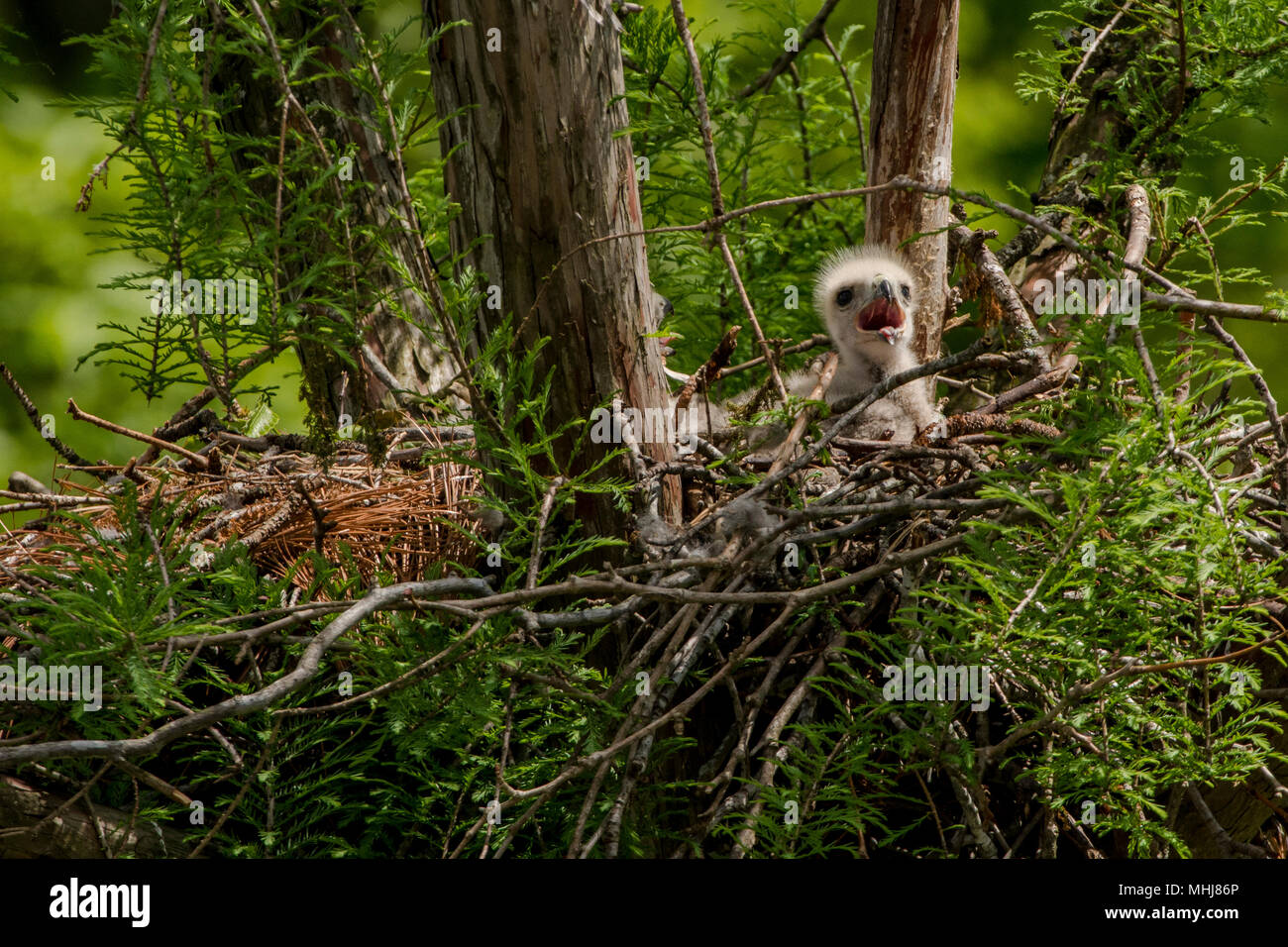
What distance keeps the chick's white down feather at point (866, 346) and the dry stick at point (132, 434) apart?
1.11 metres

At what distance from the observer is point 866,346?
3123mm

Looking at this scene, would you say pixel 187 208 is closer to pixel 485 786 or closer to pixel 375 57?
pixel 375 57

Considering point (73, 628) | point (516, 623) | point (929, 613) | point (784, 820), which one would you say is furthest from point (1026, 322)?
point (73, 628)

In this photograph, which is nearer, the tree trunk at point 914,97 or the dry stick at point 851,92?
the tree trunk at point 914,97

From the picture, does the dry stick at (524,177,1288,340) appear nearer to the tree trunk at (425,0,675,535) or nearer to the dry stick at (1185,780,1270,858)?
the tree trunk at (425,0,675,535)

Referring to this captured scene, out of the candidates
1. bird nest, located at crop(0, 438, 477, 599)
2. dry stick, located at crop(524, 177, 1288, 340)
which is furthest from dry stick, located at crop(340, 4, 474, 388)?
bird nest, located at crop(0, 438, 477, 599)

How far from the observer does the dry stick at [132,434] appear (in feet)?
7.08

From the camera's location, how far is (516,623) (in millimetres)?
1607

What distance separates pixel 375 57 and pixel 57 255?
3.68m

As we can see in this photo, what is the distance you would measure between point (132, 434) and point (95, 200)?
A: 3.18 metres

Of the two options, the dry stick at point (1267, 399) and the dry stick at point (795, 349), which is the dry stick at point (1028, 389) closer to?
the dry stick at point (1267, 399)

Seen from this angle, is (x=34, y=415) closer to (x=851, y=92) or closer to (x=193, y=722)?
(x=193, y=722)

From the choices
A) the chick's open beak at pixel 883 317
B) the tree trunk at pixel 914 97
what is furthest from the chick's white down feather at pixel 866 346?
the tree trunk at pixel 914 97

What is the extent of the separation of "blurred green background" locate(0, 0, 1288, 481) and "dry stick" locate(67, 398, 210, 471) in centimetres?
205
